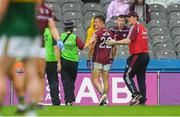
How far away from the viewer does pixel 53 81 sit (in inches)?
733

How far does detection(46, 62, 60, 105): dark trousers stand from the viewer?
18.5 metres

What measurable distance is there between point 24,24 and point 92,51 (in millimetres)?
10218

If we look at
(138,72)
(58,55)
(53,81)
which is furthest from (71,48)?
(138,72)

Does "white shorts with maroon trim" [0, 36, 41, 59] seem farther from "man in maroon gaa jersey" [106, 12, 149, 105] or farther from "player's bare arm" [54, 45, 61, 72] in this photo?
"man in maroon gaa jersey" [106, 12, 149, 105]

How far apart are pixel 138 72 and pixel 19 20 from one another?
9.99 m

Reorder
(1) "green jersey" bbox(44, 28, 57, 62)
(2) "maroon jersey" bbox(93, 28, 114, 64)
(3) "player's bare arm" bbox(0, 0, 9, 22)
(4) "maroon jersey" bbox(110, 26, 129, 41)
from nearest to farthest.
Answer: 1. (3) "player's bare arm" bbox(0, 0, 9, 22)
2. (1) "green jersey" bbox(44, 28, 57, 62)
3. (2) "maroon jersey" bbox(93, 28, 114, 64)
4. (4) "maroon jersey" bbox(110, 26, 129, 41)

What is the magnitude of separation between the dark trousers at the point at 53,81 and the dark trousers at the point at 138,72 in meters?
1.56

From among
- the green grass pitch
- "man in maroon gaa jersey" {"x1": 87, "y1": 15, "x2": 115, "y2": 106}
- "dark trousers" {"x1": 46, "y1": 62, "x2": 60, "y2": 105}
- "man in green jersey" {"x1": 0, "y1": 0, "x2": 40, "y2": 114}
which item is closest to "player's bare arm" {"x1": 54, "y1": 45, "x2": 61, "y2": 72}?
"dark trousers" {"x1": 46, "y1": 62, "x2": 60, "y2": 105}

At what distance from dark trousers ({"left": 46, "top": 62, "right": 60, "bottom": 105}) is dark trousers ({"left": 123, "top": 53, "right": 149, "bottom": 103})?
1562 mm

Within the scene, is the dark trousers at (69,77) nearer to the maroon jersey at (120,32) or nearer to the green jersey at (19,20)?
the maroon jersey at (120,32)

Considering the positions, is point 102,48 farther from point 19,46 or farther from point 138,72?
point 19,46

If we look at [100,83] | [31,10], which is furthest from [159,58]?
[31,10]

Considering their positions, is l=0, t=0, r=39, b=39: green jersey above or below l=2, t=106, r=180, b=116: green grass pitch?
above

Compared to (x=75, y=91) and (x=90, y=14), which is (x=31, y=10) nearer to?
(x=75, y=91)
